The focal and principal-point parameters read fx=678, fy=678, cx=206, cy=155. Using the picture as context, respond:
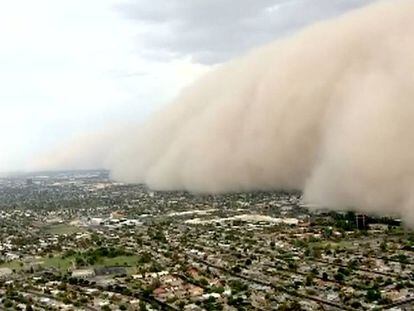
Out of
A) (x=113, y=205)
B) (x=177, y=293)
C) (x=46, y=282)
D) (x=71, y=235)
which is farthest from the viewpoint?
(x=113, y=205)

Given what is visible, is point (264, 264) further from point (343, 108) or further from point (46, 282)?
point (343, 108)

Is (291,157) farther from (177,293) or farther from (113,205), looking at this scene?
(177,293)

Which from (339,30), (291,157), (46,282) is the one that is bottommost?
(46,282)

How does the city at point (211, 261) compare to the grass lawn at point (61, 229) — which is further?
the grass lawn at point (61, 229)

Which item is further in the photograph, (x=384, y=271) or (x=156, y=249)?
(x=156, y=249)

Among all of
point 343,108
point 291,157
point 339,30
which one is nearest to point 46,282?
point 343,108

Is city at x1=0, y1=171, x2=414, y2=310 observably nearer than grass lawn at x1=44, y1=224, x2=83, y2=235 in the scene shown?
Yes

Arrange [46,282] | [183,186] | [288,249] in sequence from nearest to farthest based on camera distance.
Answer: [46,282]
[288,249]
[183,186]

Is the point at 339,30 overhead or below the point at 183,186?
overhead

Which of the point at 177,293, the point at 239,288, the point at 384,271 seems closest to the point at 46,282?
the point at 177,293

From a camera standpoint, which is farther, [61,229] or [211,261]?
[61,229]
